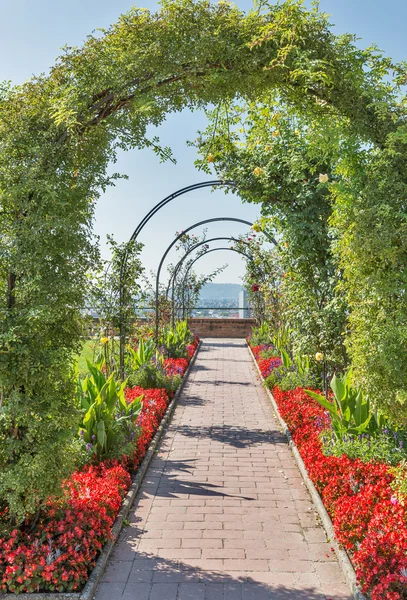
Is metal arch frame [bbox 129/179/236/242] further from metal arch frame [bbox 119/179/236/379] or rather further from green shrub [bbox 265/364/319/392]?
green shrub [bbox 265/364/319/392]

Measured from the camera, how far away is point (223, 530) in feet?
12.7

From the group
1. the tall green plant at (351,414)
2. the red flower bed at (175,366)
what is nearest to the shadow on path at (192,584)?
the tall green plant at (351,414)

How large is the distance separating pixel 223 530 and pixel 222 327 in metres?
18.3

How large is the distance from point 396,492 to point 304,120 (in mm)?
2653

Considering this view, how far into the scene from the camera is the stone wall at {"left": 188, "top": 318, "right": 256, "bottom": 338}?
2209 centimetres

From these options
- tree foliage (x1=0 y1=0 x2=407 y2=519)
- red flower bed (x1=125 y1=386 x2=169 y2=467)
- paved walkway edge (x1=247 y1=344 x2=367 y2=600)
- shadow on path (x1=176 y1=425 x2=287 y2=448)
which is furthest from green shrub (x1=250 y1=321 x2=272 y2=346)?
tree foliage (x1=0 y1=0 x2=407 y2=519)

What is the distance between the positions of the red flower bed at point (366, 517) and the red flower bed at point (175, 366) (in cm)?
487

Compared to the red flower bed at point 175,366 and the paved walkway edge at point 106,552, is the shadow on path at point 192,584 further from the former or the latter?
the red flower bed at point 175,366

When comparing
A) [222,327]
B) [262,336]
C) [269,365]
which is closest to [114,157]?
[269,365]

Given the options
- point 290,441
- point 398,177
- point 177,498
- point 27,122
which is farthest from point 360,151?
point 290,441

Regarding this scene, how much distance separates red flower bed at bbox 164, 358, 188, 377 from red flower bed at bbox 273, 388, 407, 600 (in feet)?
16.0

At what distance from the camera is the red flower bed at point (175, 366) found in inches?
386

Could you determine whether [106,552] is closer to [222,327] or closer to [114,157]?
[114,157]

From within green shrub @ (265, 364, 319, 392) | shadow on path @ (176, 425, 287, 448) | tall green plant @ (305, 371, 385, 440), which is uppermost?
tall green plant @ (305, 371, 385, 440)
